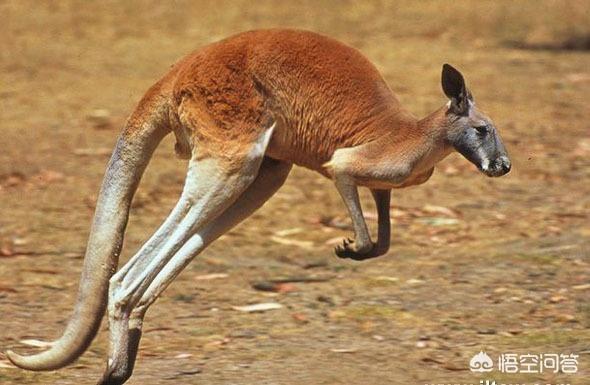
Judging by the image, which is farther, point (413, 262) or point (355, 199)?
point (413, 262)

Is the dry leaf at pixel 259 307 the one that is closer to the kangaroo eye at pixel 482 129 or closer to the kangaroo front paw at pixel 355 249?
the kangaroo front paw at pixel 355 249

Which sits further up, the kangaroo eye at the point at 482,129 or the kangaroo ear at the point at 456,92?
the kangaroo ear at the point at 456,92

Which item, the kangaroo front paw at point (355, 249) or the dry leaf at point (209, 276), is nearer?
the kangaroo front paw at point (355, 249)

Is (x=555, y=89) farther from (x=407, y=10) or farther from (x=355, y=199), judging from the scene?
(x=355, y=199)

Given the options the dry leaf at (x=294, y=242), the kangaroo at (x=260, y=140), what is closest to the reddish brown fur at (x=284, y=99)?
the kangaroo at (x=260, y=140)

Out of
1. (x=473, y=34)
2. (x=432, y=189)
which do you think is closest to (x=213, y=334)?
(x=432, y=189)

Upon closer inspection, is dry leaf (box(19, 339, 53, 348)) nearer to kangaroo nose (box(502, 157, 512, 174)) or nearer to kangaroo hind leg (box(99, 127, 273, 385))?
kangaroo hind leg (box(99, 127, 273, 385))

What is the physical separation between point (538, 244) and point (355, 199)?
2.54 m

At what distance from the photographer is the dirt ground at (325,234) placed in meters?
5.61

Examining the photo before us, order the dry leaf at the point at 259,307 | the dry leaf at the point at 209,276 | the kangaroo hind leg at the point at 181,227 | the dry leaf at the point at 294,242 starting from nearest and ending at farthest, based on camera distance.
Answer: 1. the kangaroo hind leg at the point at 181,227
2. the dry leaf at the point at 259,307
3. the dry leaf at the point at 209,276
4. the dry leaf at the point at 294,242

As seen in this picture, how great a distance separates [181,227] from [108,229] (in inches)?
13.6

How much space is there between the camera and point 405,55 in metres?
12.3

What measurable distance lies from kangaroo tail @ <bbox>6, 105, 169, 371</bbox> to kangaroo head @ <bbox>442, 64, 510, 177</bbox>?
1046 millimetres

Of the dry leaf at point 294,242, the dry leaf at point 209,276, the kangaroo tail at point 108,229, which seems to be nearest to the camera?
the kangaroo tail at point 108,229
